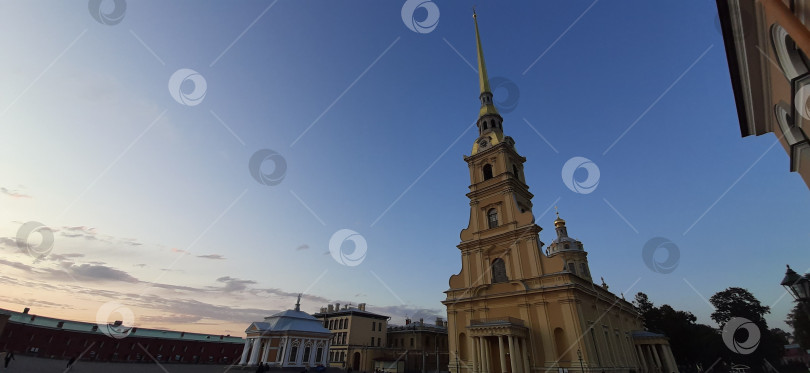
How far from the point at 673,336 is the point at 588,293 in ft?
126

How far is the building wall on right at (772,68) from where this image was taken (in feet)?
18.5

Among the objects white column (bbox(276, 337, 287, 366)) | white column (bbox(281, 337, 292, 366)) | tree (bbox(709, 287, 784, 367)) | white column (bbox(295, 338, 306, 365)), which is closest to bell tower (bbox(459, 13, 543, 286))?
white column (bbox(295, 338, 306, 365))

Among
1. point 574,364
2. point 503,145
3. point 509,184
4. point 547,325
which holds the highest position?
point 503,145

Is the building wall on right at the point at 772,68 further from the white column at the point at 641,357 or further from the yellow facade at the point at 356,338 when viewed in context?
the yellow facade at the point at 356,338

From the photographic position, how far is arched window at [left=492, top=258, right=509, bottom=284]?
28.0 metres

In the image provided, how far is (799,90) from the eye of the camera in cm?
631

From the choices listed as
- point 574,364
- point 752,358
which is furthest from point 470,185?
point 752,358

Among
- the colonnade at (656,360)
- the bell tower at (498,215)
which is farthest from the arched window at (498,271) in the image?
the colonnade at (656,360)

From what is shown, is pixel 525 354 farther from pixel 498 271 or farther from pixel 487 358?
pixel 498 271

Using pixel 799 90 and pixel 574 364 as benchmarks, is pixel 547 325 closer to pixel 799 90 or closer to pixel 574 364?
pixel 574 364

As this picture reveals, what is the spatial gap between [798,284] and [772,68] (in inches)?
202

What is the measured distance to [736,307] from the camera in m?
52.2

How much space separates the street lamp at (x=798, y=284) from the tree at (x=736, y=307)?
207 ft

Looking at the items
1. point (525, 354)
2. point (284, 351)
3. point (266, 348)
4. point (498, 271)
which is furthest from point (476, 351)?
point (266, 348)
